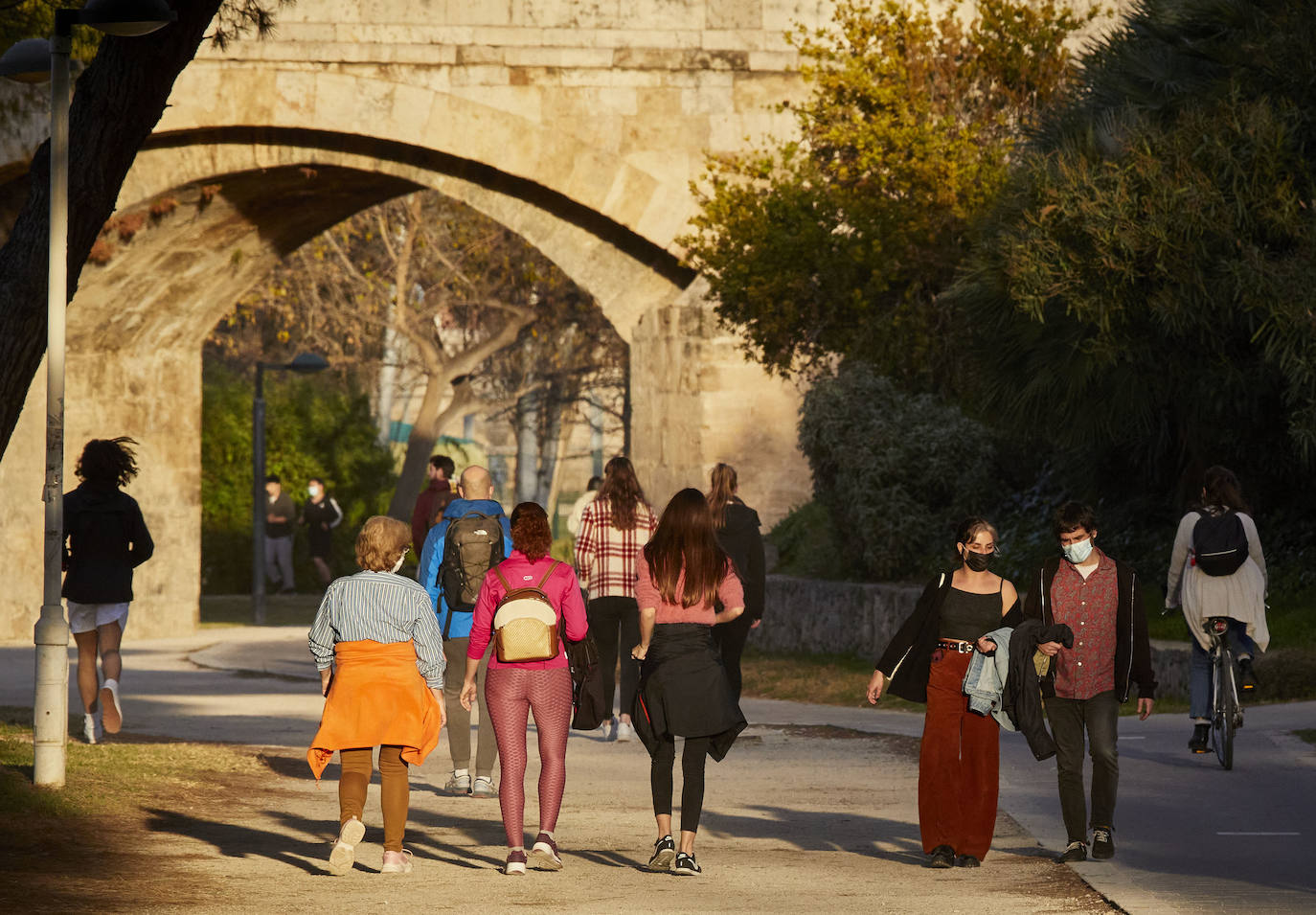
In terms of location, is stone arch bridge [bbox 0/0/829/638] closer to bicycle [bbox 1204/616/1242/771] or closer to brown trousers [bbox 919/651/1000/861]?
Answer: bicycle [bbox 1204/616/1242/771]

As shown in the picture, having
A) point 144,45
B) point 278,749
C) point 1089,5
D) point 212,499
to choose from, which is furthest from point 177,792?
point 212,499

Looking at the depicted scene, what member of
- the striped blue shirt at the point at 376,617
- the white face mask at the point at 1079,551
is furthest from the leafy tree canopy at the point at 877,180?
the striped blue shirt at the point at 376,617

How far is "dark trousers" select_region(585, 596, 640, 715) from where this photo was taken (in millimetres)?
11492

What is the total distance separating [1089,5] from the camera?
61.5ft

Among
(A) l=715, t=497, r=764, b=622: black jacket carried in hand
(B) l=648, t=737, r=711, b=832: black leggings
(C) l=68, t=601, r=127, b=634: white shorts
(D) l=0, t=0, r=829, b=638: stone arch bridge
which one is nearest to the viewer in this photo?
(B) l=648, t=737, r=711, b=832: black leggings

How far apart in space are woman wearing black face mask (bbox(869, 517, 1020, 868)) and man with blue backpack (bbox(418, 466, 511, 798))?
2.57 m

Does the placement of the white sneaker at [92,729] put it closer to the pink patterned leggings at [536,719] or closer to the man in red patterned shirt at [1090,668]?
the pink patterned leggings at [536,719]

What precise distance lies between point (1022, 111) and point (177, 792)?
11.6 metres

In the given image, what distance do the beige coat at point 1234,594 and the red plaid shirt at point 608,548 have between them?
308 cm

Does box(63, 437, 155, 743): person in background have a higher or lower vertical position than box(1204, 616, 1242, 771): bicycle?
higher

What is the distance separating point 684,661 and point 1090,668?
66.1 inches

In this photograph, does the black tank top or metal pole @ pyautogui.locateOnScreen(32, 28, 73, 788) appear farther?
metal pole @ pyautogui.locateOnScreen(32, 28, 73, 788)

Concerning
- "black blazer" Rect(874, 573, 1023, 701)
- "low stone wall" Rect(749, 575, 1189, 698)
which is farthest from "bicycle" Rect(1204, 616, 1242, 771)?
"low stone wall" Rect(749, 575, 1189, 698)

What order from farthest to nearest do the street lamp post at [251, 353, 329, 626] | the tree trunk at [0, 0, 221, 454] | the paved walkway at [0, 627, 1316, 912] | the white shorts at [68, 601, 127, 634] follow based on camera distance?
the street lamp post at [251, 353, 329, 626], the white shorts at [68, 601, 127, 634], the tree trunk at [0, 0, 221, 454], the paved walkway at [0, 627, 1316, 912]
